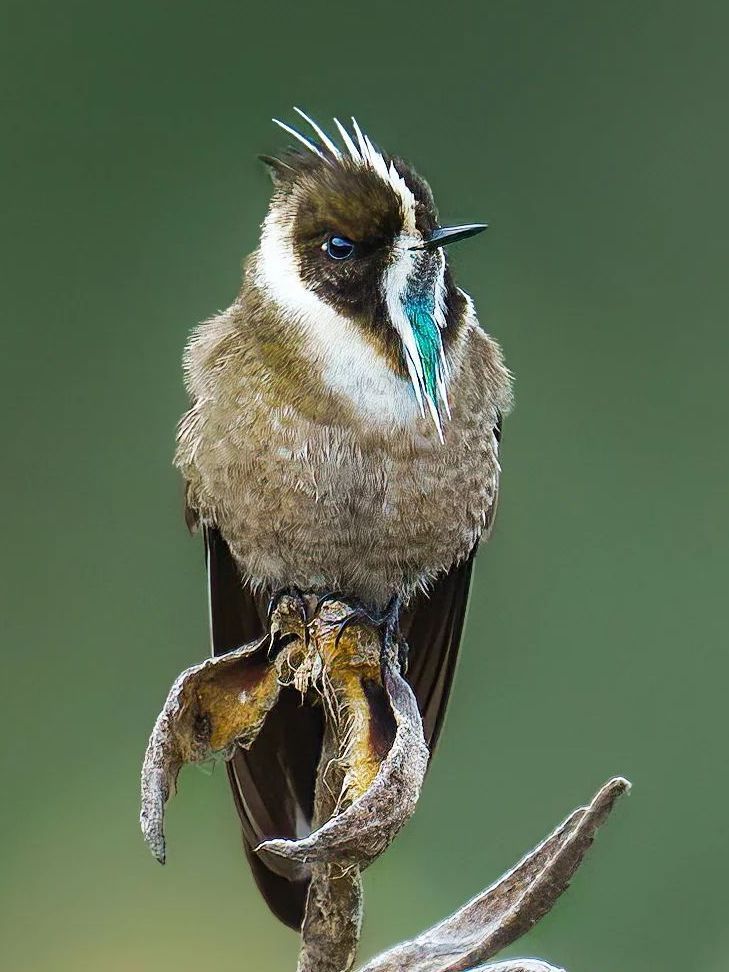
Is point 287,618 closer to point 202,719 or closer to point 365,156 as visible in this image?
point 202,719

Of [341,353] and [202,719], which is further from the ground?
[341,353]

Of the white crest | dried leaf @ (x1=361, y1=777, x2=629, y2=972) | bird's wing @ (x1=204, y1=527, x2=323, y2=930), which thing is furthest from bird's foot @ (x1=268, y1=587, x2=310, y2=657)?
dried leaf @ (x1=361, y1=777, x2=629, y2=972)

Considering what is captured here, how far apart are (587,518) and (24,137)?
2294 millimetres

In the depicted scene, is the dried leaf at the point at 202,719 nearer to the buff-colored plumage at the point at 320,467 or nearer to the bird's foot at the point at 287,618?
the bird's foot at the point at 287,618

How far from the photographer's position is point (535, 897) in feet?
5.23

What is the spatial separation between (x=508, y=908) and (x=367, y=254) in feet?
3.90

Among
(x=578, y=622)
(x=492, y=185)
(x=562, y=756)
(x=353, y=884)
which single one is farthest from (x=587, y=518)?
(x=353, y=884)

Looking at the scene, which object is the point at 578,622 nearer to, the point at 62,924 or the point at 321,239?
the point at 62,924

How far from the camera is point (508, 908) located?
5.41 ft

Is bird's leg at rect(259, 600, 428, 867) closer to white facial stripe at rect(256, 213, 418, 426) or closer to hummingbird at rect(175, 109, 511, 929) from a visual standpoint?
hummingbird at rect(175, 109, 511, 929)

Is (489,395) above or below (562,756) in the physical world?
above

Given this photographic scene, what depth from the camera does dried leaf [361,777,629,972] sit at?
62.7 inches

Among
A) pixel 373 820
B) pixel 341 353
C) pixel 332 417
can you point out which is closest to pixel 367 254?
pixel 341 353

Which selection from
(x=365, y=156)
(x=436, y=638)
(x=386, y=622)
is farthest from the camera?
(x=436, y=638)
